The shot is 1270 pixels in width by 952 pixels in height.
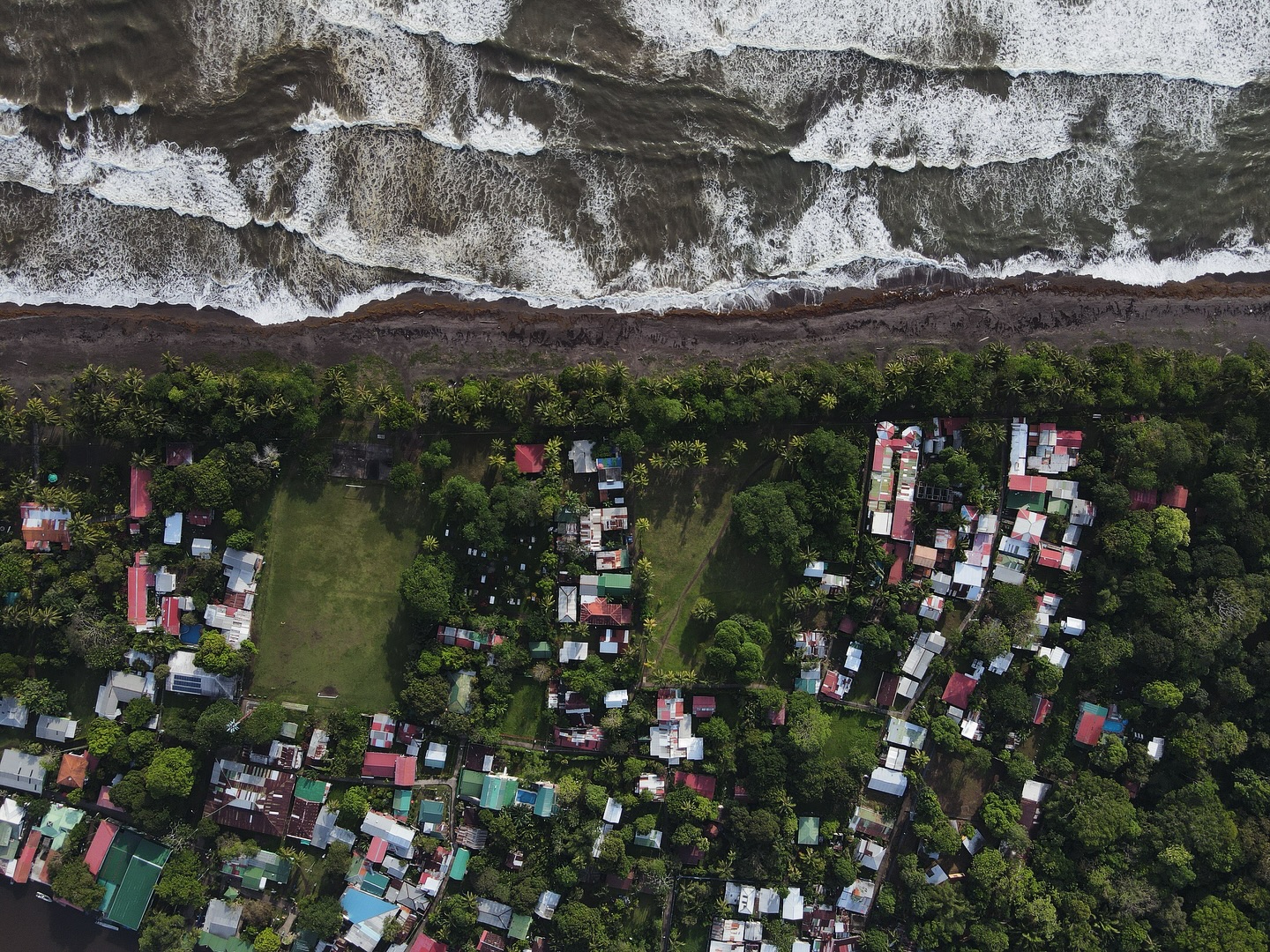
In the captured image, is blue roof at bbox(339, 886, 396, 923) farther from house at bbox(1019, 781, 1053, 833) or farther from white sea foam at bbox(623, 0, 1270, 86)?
white sea foam at bbox(623, 0, 1270, 86)

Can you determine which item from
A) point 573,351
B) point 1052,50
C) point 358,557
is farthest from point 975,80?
point 358,557

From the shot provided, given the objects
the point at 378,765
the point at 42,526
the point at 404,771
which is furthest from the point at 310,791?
the point at 42,526

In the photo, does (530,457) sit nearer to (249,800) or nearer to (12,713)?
(249,800)

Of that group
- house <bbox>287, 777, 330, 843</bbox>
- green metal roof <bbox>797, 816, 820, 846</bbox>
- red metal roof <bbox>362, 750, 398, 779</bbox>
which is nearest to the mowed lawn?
red metal roof <bbox>362, 750, 398, 779</bbox>

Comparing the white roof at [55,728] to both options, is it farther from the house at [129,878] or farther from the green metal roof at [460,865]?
the green metal roof at [460,865]

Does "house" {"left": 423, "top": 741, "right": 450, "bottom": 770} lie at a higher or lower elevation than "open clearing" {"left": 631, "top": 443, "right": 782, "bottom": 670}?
lower

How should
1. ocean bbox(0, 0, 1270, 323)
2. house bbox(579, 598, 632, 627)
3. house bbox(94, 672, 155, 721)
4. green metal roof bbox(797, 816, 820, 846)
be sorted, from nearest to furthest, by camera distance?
house bbox(94, 672, 155, 721) → house bbox(579, 598, 632, 627) → green metal roof bbox(797, 816, 820, 846) → ocean bbox(0, 0, 1270, 323)

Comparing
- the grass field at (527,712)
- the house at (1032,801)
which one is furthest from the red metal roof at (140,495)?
the house at (1032,801)
